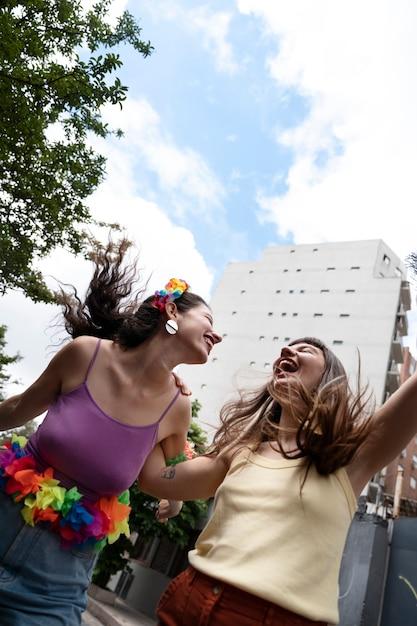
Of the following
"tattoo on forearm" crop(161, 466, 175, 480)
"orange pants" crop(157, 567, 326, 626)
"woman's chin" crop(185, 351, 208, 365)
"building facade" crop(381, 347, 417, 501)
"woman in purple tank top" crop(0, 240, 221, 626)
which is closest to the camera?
"orange pants" crop(157, 567, 326, 626)

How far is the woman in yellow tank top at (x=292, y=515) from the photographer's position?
1107 millimetres

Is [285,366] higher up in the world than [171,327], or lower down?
lower down

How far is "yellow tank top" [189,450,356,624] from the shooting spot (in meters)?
1.11

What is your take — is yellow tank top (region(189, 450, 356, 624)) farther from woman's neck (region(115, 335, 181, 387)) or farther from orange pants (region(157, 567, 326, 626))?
woman's neck (region(115, 335, 181, 387))

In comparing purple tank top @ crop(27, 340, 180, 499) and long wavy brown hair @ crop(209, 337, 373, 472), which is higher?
long wavy brown hair @ crop(209, 337, 373, 472)

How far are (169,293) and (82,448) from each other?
0.86m

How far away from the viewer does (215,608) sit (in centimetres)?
112

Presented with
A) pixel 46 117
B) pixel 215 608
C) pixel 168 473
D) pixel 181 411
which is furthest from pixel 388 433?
pixel 46 117

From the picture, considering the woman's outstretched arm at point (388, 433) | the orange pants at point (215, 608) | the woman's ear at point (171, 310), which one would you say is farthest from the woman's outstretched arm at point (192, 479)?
the woman's ear at point (171, 310)

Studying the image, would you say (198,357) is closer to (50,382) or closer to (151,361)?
(151,361)

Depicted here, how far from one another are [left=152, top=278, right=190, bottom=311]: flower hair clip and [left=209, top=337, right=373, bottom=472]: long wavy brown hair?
26.0 inches

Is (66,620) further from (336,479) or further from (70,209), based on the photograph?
(70,209)

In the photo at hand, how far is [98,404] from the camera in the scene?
1792 mm

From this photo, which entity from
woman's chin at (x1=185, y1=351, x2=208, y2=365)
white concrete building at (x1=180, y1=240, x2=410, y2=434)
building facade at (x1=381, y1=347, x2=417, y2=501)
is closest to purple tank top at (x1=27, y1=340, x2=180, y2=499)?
woman's chin at (x1=185, y1=351, x2=208, y2=365)
